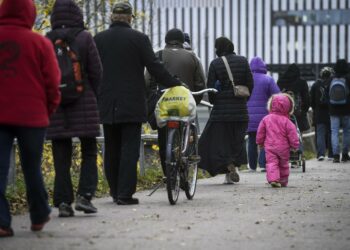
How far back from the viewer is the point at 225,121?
1369 cm

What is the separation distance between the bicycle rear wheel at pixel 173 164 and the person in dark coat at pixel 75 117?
45.7 inches

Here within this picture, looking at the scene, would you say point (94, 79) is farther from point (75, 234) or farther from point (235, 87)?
point (235, 87)

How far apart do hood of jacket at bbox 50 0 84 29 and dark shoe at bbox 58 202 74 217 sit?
1474 millimetres

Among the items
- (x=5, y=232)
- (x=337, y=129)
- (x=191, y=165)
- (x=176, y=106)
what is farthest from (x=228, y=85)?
(x=337, y=129)

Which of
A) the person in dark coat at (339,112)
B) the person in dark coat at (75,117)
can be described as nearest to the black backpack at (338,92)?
the person in dark coat at (339,112)

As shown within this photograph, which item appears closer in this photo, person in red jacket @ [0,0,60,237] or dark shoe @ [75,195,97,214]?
person in red jacket @ [0,0,60,237]

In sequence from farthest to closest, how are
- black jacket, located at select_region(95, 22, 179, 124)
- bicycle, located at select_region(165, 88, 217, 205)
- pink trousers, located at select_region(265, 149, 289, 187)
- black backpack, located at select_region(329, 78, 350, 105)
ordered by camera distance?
black backpack, located at select_region(329, 78, 350, 105) < pink trousers, located at select_region(265, 149, 289, 187) < bicycle, located at select_region(165, 88, 217, 205) < black jacket, located at select_region(95, 22, 179, 124)

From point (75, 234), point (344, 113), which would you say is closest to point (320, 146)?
point (344, 113)

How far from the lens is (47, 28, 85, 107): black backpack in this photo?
8.67 meters

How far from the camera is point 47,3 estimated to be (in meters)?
16.7

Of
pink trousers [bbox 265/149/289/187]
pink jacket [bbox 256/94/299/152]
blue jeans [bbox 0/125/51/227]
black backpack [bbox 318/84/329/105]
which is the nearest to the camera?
blue jeans [bbox 0/125/51/227]

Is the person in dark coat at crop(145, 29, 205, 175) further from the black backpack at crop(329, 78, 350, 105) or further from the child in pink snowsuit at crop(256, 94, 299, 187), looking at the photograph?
the black backpack at crop(329, 78, 350, 105)

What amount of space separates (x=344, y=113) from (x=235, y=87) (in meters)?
7.79

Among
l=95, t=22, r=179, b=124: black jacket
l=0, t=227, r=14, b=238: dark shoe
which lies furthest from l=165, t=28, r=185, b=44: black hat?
l=0, t=227, r=14, b=238: dark shoe
